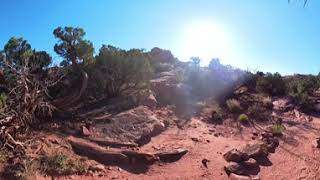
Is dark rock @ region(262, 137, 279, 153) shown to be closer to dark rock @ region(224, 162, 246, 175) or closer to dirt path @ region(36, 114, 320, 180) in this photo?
dirt path @ region(36, 114, 320, 180)

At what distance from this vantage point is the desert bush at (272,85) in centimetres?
2258

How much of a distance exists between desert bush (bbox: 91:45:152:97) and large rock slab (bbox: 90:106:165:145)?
241 centimetres

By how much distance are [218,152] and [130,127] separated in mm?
3504

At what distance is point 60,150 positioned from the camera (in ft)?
43.9

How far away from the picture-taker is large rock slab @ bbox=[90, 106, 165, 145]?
15.1 metres

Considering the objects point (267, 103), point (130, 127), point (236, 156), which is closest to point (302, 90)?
point (267, 103)

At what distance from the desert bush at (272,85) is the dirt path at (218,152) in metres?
4.44

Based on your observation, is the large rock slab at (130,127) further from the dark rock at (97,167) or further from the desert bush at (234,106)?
the desert bush at (234,106)

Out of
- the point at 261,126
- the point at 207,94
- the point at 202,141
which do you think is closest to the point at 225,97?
the point at 207,94

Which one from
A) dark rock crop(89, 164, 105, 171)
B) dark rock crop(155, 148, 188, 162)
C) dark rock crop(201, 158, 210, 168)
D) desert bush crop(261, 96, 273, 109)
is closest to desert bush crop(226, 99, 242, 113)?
desert bush crop(261, 96, 273, 109)

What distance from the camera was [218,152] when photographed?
15086 mm

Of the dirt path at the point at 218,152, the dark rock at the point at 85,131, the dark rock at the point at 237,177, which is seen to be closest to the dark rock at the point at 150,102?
the dirt path at the point at 218,152

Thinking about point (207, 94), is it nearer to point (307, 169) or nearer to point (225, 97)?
point (225, 97)

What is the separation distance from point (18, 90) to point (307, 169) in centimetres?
1011
